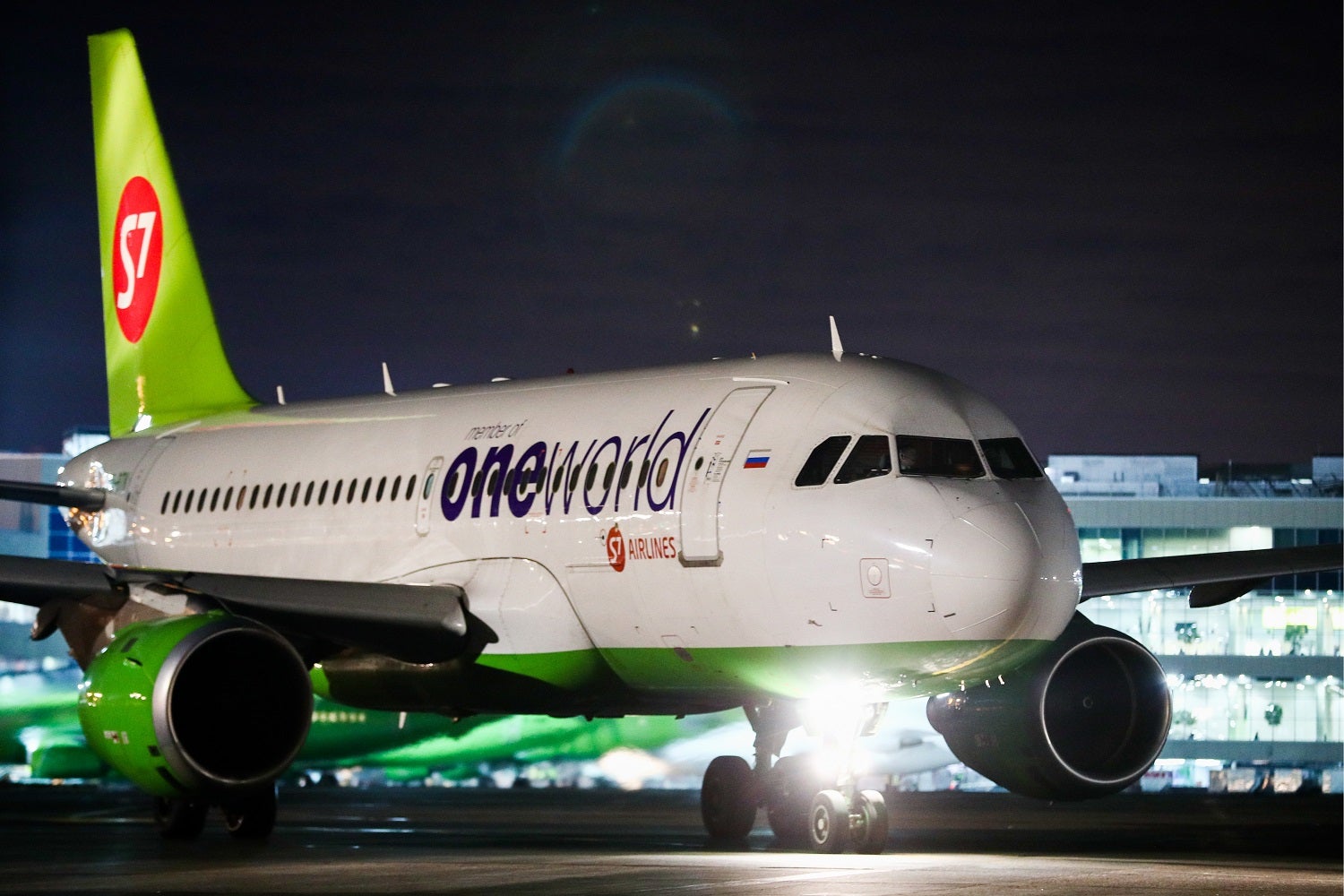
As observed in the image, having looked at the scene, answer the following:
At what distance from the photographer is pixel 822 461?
17.0 meters

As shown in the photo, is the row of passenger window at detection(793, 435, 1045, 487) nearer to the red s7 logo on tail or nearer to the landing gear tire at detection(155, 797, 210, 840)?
the landing gear tire at detection(155, 797, 210, 840)

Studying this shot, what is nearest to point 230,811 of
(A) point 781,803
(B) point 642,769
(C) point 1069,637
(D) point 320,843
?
(D) point 320,843

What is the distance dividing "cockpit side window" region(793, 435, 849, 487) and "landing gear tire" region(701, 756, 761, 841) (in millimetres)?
5010

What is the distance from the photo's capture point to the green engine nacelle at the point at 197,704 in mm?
17156

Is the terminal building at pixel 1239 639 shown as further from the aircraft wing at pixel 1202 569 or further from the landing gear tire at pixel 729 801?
the landing gear tire at pixel 729 801

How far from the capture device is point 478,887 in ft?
46.0

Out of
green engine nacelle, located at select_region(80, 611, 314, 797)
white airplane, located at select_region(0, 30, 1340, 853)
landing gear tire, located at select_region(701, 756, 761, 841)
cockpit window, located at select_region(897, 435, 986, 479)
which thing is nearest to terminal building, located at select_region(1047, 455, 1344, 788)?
landing gear tire, located at select_region(701, 756, 761, 841)

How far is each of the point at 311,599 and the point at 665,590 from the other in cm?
345

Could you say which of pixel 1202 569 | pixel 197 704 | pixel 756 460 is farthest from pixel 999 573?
pixel 197 704

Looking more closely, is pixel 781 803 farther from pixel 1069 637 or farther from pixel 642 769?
pixel 642 769

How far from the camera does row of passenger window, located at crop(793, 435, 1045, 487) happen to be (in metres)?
16.6

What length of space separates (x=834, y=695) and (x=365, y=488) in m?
6.59

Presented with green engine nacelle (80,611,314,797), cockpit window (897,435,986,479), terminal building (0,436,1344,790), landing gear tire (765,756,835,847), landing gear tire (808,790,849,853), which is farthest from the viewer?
terminal building (0,436,1344,790)

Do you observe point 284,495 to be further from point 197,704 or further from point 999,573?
point 999,573
